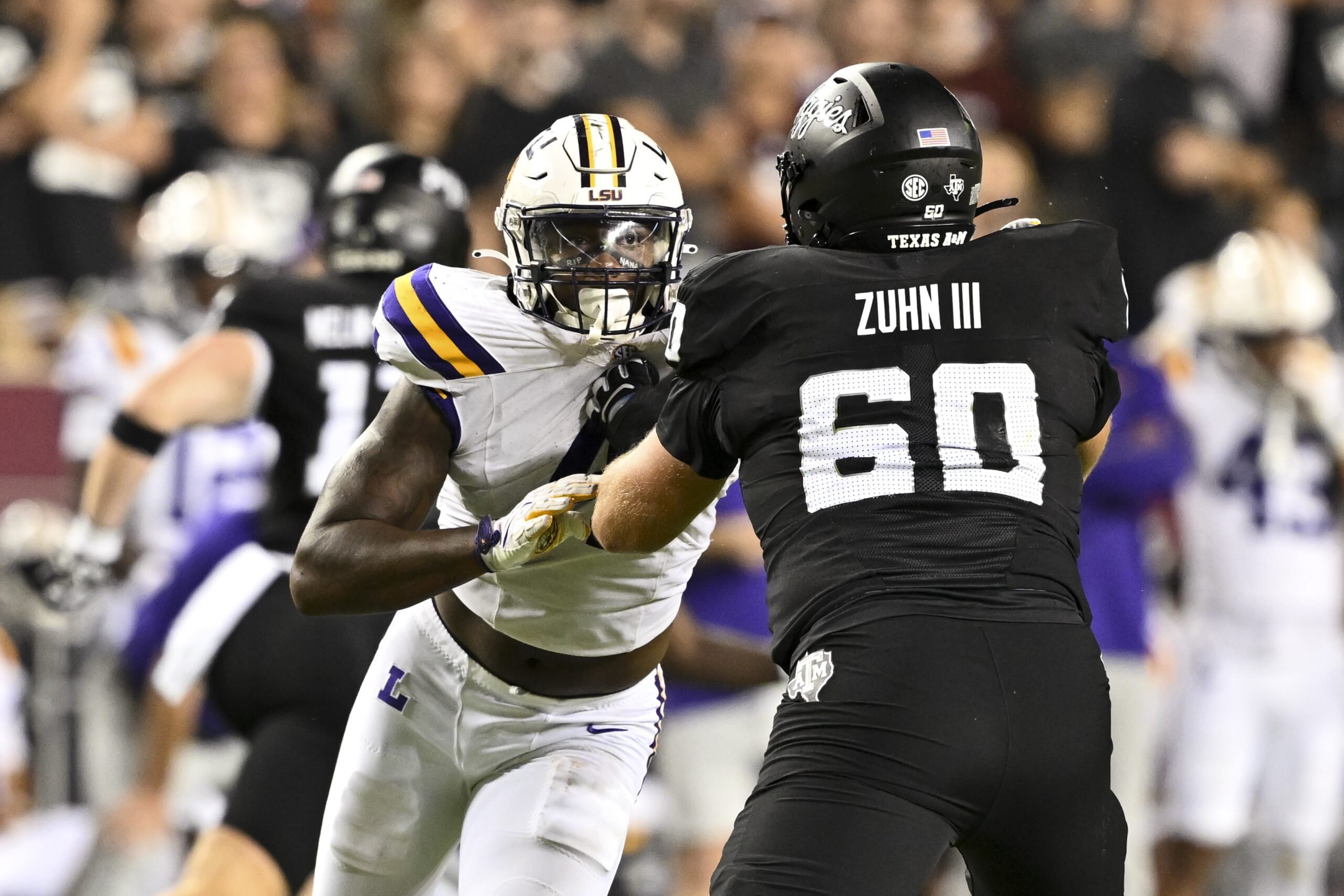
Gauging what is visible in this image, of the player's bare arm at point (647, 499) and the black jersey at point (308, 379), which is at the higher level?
the player's bare arm at point (647, 499)

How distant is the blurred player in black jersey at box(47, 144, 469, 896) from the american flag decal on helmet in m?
1.88

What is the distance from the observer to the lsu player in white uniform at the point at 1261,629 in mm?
6461

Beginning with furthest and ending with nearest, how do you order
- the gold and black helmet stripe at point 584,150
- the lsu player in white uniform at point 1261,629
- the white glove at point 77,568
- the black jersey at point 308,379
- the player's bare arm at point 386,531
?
the lsu player in white uniform at point 1261,629 < the white glove at point 77,568 < the black jersey at point 308,379 < the gold and black helmet stripe at point 584,150 < the player's bare arm at point 386,531

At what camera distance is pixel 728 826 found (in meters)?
5.62

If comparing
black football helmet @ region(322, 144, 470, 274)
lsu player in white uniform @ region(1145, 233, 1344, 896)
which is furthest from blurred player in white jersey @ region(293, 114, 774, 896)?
lsu player in white uniform @ region(1145, 233, 1344, 896)

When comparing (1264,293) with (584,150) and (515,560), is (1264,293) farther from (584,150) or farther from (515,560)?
(515,560)

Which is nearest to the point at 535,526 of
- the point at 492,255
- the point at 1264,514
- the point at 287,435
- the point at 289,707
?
the point at 492,255

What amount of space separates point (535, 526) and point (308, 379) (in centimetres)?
175

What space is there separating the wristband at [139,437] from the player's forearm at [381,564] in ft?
5.57

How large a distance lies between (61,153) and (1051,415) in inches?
222

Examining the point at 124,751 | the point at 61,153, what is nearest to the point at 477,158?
the point at 61,153

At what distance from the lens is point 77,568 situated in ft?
14.4

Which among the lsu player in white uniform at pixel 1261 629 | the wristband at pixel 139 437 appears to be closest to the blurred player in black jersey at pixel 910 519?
the wristband at pixel 139 437

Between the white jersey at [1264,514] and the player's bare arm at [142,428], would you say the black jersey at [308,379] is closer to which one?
the player's bare arm at [142,428]
